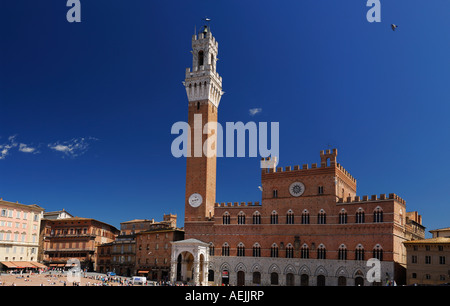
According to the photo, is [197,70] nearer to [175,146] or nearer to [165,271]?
[175,146]

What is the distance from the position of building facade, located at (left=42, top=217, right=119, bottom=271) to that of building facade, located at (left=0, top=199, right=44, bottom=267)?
6758 mm

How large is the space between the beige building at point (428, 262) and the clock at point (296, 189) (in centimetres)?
1558

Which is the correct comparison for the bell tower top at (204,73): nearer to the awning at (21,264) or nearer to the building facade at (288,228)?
the building facade at (288,228)

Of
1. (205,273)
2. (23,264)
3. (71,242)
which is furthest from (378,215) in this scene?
(71,242)

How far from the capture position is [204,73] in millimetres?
77500

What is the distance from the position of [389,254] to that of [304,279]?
40.9 feet

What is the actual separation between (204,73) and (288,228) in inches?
1206

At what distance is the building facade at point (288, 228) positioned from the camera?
2301 inches

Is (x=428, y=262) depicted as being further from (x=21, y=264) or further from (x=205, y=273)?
(x=21, y=264)

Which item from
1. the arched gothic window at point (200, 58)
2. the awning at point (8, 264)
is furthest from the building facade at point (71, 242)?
the arched gothic window at point (200, 58)

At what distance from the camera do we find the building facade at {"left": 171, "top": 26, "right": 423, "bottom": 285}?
58.4m

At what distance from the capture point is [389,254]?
56.4 m
